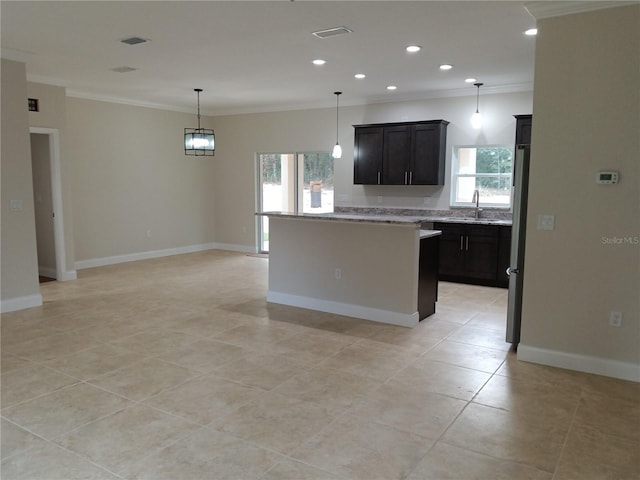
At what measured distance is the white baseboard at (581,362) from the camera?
11.5 ft

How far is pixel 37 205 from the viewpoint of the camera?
280 inches

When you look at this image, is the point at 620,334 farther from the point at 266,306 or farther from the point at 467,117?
the point at 467,117

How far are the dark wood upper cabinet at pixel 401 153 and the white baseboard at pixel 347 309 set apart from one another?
110 inches

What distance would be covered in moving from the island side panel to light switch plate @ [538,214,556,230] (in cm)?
128

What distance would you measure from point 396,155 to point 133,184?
462cm

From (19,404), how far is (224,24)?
328cm

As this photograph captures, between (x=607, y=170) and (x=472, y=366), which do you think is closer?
(x=607, y=170)

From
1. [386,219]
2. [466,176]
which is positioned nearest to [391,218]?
[386,219]

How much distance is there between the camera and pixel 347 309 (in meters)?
5.22

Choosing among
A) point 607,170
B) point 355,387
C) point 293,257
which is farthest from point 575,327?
point 293,257

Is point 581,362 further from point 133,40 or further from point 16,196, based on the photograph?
point 16,196

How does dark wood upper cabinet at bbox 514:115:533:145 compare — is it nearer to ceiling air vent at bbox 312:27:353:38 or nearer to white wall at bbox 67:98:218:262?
ceiling air vent at bbox 312:27:353:38

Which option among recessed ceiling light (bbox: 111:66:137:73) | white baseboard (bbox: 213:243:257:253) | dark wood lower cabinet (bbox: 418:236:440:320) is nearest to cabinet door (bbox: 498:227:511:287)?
dark wood lower cabinet (bbox: 418:236:440:320)

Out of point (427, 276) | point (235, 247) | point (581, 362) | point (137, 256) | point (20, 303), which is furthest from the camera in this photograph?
point (235, 247)
